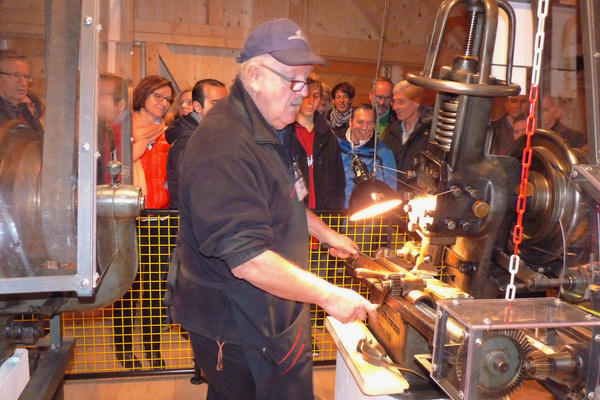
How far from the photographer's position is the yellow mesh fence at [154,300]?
287 centimetres

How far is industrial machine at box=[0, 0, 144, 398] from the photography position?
1.24 m

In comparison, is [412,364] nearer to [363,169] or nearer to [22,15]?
[363,169]

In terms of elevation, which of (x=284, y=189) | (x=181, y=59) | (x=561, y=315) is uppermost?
(x=181, y=59)

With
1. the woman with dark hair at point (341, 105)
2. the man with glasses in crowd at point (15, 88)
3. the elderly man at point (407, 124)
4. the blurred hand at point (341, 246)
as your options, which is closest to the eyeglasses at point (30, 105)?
the man with glasses in crowd at point (15, 88)

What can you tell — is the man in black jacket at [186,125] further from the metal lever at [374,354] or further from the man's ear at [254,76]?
the metal lever at [374,354]

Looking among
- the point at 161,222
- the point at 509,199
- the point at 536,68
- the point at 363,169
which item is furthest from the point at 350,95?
the point at 536,68

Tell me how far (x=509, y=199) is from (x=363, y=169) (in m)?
0.59

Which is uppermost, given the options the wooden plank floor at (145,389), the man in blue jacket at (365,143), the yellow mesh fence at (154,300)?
the man in blue jacket at (365,143)

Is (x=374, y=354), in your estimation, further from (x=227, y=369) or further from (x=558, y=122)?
(x=558, y=122)

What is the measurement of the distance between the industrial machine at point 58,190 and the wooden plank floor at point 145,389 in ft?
4.98

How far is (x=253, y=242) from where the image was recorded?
147cm

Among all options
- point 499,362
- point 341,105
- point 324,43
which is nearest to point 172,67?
point 324,43

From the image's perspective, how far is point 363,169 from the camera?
204 cm

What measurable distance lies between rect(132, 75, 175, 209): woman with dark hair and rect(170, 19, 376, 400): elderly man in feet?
4.73
